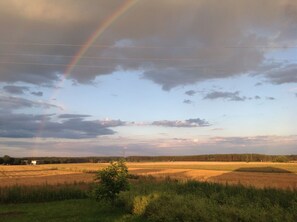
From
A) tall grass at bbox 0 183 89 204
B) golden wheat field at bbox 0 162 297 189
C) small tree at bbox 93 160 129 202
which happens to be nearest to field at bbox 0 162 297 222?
tall grass at bbox 0 183 89 204

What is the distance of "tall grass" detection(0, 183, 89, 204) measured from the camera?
35188 millimetres

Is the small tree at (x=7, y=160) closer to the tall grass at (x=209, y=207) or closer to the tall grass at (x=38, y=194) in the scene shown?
the tall grass at (x=38, y=194)

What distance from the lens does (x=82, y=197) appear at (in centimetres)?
3700

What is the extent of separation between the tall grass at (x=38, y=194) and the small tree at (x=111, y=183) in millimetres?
11915

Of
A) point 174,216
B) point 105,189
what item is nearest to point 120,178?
point 105,189

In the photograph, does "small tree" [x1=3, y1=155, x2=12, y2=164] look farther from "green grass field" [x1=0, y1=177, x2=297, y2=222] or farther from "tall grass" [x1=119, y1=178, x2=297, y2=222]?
"tall grass" [x1=119, y1=178, x2=297, y2=222]

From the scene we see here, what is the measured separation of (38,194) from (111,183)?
1441cm

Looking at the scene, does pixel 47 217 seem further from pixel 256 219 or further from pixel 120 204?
pixel 256 219

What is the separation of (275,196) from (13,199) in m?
22.2

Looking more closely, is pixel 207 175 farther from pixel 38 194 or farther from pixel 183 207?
pixel 183 207

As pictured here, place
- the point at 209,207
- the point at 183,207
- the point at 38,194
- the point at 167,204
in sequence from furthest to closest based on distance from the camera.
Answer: the point at 38,194
the point at 167,204
the point at 183,207
the point at 209,207

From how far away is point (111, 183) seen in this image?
24266 millimetres

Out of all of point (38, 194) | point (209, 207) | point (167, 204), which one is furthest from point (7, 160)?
point (209, 207)

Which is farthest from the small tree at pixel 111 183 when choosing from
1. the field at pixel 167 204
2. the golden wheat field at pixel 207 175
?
the golden wheat field at pixel 207 175
